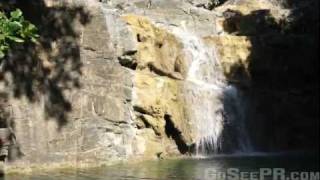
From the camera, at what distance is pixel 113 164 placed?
13.1 meters

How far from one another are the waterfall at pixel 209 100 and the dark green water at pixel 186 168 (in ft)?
4.08

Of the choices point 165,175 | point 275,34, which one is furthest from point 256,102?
point 165,175

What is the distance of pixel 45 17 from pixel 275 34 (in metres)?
11.5

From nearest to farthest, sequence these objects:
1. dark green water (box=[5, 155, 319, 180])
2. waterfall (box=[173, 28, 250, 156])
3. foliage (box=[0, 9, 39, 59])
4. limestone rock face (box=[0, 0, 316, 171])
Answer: foliage (box=[0, 9, 39, 59]), dark green water (box=[5, 155, 319, 180]), limestone rock face (box=[0, 0, 316, 171]), waterfall (box=[173, 28, 250, 156])

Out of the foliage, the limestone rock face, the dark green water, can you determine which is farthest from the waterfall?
the foliage

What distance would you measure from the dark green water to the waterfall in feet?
4.08

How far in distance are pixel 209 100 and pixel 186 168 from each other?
518 cm

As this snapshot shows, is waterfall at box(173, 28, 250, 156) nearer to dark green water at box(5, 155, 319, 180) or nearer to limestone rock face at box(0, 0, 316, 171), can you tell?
limestone rock face at box(0, 0, 316, 171)

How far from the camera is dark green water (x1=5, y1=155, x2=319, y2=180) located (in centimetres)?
1108

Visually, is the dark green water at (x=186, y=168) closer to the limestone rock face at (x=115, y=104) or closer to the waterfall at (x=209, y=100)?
the limestone rock face at (x=115, y=104)

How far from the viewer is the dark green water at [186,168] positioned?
11078mm

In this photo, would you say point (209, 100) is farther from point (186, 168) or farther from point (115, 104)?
point (186, 168)

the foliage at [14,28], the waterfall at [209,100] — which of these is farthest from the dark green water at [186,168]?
the foliage at [14,28]

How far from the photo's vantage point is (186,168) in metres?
12.9
